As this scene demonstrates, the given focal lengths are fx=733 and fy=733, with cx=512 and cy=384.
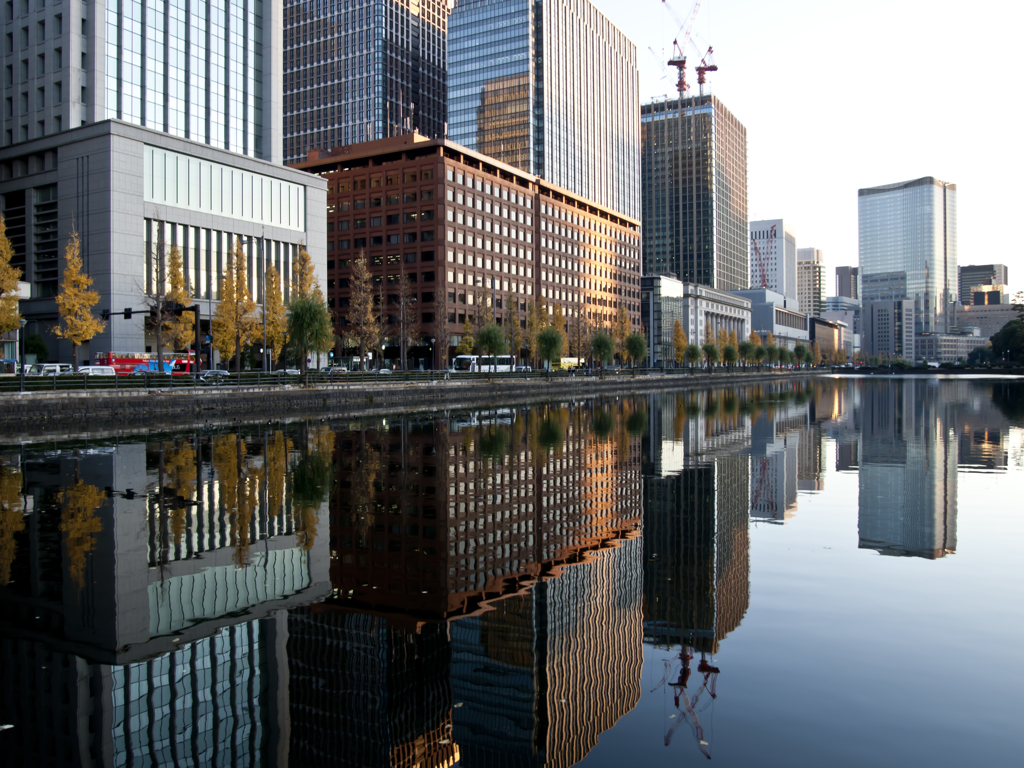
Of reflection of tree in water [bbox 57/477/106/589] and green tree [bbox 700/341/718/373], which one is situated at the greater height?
green tree [bbox 700/341/718/373]

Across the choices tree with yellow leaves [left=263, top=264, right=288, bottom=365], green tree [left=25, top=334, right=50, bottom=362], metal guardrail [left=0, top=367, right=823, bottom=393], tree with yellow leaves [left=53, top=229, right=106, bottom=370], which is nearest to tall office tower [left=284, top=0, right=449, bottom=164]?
tree with yellow leaves [left=263, top=264, right=288, bottom=365]

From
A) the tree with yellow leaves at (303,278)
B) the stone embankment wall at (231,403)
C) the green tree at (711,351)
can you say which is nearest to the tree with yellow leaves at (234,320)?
the tree with yellow leaves at (303,278)

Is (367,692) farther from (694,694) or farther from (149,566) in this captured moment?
(149,566)

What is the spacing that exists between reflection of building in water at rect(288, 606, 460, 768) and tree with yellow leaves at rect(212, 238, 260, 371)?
2340 inches

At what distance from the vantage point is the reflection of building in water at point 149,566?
8859mm

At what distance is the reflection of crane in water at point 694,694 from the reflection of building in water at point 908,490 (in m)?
7.13

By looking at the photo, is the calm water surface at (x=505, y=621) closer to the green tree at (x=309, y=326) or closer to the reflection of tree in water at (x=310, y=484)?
the reflection of tree in water at (x=310, y=484)

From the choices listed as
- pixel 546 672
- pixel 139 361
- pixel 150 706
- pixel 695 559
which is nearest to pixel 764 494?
pixel 695 559

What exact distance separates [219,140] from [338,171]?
4188 centimetres

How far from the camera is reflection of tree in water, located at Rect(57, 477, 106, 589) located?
38.2 feet

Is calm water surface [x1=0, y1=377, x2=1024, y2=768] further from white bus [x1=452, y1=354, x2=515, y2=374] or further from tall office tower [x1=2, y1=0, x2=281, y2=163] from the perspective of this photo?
white bus [x1=452, y1=354, x2=515, y2=374]

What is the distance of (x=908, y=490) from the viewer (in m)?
20.3

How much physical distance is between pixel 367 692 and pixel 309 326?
55367 millimetres

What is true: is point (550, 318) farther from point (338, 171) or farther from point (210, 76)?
point (210, 76)
